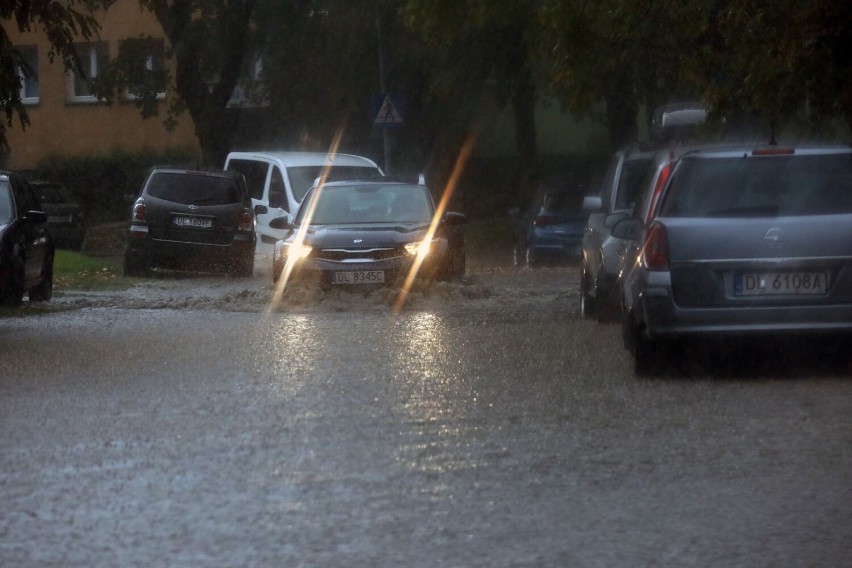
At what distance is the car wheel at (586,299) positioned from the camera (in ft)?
53.8

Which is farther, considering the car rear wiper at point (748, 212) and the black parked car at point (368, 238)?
the black parked car at point (368, 238)

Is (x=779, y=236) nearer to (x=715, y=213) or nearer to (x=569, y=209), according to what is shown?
(x=715, y=213)

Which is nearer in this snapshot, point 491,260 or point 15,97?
point 15,97

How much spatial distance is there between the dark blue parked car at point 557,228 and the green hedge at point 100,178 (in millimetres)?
20732

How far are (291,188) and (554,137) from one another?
95.7ft

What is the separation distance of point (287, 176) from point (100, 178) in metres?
19.9

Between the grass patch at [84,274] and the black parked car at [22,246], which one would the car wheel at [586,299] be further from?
the grass patch at [84,274]

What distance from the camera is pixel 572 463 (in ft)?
26.8

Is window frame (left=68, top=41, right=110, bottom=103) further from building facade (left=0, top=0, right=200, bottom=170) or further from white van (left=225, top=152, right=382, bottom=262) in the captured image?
white van (left=225, top=152, right=382, bottom=262)

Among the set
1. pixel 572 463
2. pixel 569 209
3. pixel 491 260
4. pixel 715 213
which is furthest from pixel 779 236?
pixel 491 260

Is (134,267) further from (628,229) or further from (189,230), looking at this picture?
(628,229)

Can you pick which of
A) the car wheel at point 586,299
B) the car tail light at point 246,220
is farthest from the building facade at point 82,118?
the car wheel at point 586,299

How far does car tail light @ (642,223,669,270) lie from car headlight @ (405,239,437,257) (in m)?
7.70

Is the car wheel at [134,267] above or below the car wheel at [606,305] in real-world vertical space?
below
